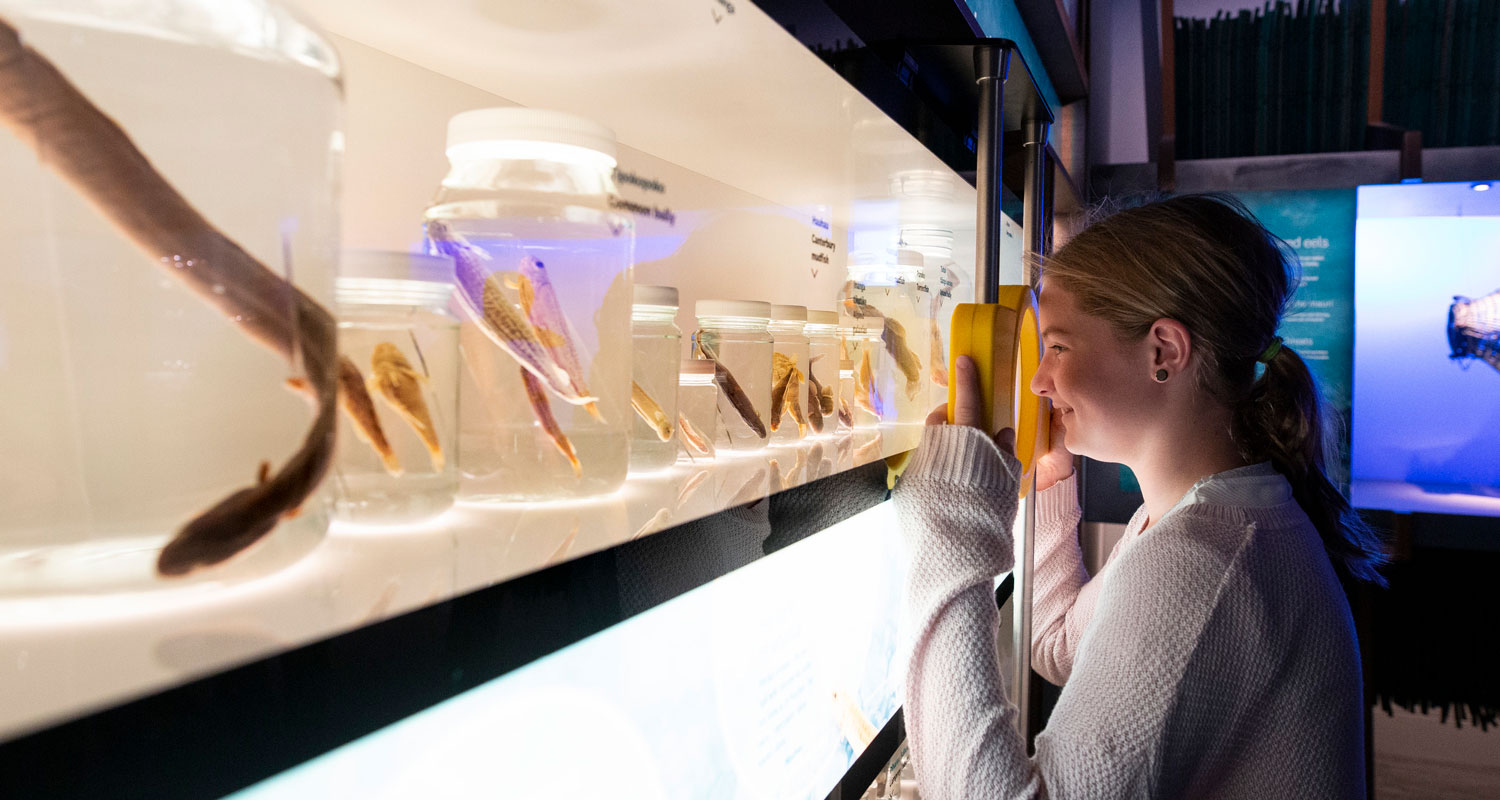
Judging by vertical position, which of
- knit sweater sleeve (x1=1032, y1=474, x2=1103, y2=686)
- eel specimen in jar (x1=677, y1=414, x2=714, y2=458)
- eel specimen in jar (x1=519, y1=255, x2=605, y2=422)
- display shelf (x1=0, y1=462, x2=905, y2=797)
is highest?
eel specimen in jar (x1=519, y1=255, x2=605, y2=422)

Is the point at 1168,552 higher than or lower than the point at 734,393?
lower

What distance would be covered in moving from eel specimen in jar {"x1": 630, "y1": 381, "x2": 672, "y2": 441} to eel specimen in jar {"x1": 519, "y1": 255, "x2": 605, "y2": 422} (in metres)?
0.11

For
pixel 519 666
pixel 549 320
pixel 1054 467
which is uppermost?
pixel 549 320

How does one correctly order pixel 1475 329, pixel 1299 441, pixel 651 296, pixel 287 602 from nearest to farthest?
pixel 287 602
pixel 651 296
pixel 1299 441
pixel 1475 329

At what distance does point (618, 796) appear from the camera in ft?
1.60

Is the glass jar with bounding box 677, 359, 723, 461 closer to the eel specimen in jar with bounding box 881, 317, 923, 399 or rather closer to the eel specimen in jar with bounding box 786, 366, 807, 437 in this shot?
→ the eel specimen in jar with bounding box 786, 366, 807, 437

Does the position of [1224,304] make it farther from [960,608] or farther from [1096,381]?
[960,608]

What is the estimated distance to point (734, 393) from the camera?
28.2 inches

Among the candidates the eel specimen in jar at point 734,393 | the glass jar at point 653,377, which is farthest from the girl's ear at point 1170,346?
the glass jar at point 653,377

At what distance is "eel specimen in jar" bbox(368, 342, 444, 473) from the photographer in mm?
397

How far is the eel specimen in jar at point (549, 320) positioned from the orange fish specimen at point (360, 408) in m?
0.10

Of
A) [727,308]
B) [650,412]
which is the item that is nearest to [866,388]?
[727,308]

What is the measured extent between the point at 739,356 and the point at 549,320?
0.27 meters

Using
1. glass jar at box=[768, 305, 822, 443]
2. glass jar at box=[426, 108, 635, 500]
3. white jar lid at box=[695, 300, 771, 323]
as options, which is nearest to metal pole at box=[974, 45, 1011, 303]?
glass jar at box=[768, 305, 822, 443]
